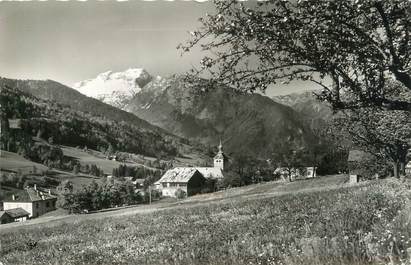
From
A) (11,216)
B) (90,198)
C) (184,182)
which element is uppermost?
(90,198)

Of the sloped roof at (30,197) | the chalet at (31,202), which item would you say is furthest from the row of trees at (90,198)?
the sloped roof at (30,197)

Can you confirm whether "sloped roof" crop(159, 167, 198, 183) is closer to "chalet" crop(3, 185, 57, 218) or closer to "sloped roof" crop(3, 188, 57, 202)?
"chalet" crop(3, 185, 57, 218)

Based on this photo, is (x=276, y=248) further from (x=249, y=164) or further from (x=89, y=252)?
(x=249, y=164)

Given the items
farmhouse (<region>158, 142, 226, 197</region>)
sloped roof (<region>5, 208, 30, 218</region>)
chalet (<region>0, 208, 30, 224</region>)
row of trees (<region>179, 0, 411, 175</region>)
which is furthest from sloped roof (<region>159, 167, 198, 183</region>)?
row of trees (<region>179, 0, 411, 175</region>)

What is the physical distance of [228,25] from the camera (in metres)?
9.83

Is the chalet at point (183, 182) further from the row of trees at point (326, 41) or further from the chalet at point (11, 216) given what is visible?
the row of trees at point (326, 41)

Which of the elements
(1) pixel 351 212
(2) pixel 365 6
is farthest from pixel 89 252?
(2) pixel 365 6

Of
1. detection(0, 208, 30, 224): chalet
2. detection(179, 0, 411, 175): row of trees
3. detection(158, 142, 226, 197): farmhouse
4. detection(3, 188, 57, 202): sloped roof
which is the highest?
detection(179, 0, 411, 175): row of trees

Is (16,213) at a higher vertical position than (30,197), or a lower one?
lower

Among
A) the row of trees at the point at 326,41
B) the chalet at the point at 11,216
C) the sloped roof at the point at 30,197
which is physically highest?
the row of trees at the point at 326,41

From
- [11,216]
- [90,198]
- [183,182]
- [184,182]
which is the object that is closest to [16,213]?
[11,216]

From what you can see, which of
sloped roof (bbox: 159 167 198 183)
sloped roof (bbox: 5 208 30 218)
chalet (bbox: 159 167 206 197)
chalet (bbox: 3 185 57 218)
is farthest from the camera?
sloped roof (bbox: 159 167 198 183)

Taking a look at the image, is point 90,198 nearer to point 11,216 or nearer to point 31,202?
point 11,216

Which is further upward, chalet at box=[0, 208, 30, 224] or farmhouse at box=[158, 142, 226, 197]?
farmhouse at box=[158, 142, 226, 197]
